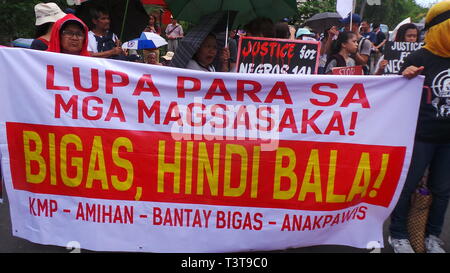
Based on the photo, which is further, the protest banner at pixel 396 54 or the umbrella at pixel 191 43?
the protest banner at pixel 396 54

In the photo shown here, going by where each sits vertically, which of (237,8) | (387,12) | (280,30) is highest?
(237,8)

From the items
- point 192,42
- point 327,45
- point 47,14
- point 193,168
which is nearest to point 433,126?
point 193,168

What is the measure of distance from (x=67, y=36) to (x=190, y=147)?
54.2 inches

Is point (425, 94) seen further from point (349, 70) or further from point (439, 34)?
point (349, 70)

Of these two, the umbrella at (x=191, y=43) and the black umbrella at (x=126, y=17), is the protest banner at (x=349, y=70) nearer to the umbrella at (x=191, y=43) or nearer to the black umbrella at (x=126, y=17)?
the umbrella at (x=191, y=43)

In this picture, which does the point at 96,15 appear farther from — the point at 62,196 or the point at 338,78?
the point at 338,78

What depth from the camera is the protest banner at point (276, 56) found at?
4336mm

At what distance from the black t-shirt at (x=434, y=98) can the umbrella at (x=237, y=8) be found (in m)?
1.96

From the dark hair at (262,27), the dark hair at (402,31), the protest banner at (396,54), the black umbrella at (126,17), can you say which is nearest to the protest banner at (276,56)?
the dark hair at (262,27)

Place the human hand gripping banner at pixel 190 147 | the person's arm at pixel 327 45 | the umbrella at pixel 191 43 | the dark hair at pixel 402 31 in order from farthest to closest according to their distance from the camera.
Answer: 1. the person's arm at pixel 327 45
2. the dark hair at pixel 402 31
3. the umbrella at pixel 191 43
4. the human hand gripping banner at pixel 190 147

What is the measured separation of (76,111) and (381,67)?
10.6 ft

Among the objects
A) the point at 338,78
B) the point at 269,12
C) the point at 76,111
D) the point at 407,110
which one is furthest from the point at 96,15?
the point at 407,110

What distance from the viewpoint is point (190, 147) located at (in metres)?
3.16

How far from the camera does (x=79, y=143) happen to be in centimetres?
314
